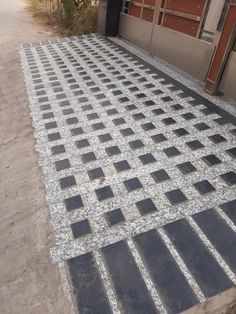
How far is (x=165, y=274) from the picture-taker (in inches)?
109

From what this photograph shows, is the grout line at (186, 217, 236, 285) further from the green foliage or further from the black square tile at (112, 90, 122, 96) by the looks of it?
the green foliage

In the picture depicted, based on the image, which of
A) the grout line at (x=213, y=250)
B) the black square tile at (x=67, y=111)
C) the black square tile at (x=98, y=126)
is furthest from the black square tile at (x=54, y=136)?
the grout line at (x=213, y=250)

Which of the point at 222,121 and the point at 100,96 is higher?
the point at 222,121

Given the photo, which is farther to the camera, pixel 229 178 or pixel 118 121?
pixel 118 121

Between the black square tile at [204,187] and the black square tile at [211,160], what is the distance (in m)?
0.45

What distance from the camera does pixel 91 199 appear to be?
12.1 feet

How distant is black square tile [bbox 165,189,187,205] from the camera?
354 cm

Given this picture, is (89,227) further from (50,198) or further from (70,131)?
(70,131)

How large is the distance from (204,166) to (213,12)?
3957mm

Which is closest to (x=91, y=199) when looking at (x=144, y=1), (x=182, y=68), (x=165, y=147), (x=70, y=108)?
(x=165, y=147)

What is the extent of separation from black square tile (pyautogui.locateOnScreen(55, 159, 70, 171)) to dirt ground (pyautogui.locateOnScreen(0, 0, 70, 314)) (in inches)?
12.2

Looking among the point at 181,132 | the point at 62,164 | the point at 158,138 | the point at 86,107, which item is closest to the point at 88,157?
the point at 62,164

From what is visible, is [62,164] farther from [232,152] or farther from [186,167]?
[232,152]

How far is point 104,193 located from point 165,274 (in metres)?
1.39
